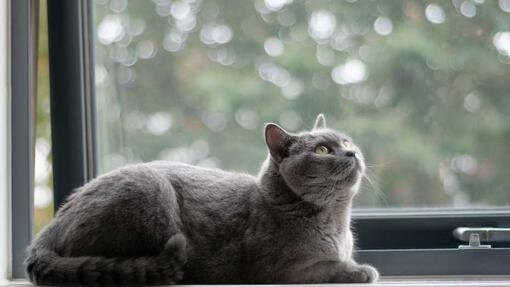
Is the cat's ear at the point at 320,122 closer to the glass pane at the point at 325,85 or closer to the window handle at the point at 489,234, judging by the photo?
the glass pane at the point at 325,85

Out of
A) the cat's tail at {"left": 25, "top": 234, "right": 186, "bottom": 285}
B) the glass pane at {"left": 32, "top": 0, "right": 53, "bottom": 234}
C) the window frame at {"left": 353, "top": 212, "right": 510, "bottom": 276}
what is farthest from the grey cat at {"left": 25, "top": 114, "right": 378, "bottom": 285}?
the glass pane at {"left": 32, "top": 0, "right": 53, "bottom": 234}

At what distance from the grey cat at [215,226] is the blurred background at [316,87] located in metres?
0.22

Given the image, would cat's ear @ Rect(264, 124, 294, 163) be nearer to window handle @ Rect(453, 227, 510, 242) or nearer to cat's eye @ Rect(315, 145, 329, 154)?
cat's eye @ Rect(315, 145, 329, 154)

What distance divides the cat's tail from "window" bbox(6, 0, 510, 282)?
14.7 inches

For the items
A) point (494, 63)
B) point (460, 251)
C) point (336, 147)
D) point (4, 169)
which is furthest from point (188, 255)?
point (494, 63)

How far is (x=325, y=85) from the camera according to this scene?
183cm

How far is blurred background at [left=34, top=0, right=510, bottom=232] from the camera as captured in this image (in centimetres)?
177

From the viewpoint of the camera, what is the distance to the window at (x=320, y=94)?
1758 mm

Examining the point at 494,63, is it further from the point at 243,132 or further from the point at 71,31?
the point at 71,31

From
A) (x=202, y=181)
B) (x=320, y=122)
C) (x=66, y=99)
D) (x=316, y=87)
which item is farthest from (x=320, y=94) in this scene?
(x=66, y=99)

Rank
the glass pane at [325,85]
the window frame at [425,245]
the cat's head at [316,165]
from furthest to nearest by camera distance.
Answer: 1. the glass pane at [325,85]
2. the window frame at [425,245]
3. the cat's head at [316,165]

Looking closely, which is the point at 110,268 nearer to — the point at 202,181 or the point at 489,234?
the point at 202,181

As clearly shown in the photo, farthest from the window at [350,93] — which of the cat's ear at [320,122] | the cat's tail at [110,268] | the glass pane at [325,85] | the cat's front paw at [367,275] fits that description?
the cat's tail at [110,268]

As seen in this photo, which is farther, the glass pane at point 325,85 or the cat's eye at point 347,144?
the glass pane at point 325,85
